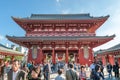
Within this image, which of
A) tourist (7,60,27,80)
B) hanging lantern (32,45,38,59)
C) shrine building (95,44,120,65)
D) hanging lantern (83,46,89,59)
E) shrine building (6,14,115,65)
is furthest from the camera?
hanging lantern (32,45,38,59)

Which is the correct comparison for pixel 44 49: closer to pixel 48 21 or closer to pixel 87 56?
pixel 48 21

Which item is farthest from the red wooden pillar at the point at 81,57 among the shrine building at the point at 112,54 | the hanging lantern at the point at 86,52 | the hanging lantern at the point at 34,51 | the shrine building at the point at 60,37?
the hanging lantern at the point at 34,51

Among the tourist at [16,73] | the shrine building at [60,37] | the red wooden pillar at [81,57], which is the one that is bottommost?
the tourist at [16,73]

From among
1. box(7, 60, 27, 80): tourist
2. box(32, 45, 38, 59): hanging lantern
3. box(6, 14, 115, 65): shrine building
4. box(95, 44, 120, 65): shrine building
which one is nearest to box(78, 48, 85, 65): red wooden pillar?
box(6, 14, 115, 65): shrine building

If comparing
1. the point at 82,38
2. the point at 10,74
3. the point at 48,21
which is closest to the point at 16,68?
the point at 10,74

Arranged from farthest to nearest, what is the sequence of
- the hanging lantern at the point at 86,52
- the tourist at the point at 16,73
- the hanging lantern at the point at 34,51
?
1. the hanging lantern at the point at 34,51
2. the hanging lantern at the point at 86,52
3. the tourist at the point at 16,73

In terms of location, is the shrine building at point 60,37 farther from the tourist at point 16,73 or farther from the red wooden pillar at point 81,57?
the tourist at point 16,73

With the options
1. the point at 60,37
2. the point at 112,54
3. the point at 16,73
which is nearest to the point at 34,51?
the point at 60,37

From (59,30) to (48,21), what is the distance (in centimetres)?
230

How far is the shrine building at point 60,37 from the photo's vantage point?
28.6m

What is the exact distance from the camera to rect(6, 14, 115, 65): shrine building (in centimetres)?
2862

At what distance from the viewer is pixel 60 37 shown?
96.1 ft

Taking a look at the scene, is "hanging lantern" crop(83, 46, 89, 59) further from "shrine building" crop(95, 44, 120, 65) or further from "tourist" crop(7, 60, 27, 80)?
"tourist" crop(7, 60, 27, 80)

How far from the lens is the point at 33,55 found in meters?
29.4
